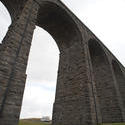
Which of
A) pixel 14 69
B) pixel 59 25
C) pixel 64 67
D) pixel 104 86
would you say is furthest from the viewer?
pixel 104 86

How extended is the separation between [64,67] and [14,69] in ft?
21.3

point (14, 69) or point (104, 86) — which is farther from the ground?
point (104, 86)

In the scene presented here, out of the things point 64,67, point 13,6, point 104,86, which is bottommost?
point 104,86

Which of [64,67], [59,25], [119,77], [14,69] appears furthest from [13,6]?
[119,77]

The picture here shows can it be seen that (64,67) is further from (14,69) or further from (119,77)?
(119,77)

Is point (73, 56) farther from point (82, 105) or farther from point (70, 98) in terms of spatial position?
point (82, 105)

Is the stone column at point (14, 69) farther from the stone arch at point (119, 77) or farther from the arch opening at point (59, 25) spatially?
the stone arch at point (119, 77)

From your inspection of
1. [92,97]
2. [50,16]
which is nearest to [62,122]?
[92,97]

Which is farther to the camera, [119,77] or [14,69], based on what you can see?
[119,77]

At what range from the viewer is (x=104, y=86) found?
47.6ft

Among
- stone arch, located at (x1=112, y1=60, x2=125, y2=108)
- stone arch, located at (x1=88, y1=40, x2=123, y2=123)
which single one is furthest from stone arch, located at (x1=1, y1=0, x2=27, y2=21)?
stone arch, located at (x1=112, y1=60, x2=125, y2=108)

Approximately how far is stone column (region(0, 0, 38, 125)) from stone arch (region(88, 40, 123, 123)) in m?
9.10

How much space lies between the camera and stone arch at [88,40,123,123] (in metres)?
12.8

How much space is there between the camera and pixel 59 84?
11.2 metres
